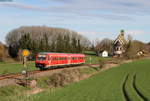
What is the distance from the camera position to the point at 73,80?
117 ft

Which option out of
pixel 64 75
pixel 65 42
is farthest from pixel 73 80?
pixel 65 42

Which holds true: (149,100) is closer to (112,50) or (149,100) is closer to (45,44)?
(45,44)

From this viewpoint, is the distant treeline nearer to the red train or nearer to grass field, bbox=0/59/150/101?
the red train

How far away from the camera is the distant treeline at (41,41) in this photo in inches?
3654

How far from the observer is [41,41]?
3745 inches

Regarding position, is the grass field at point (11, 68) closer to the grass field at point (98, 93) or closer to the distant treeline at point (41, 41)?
the grass field at point (98, 93)

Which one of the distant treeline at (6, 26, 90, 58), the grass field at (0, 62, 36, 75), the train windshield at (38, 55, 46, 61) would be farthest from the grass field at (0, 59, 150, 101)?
the distant treeline at (6, 26, 90, 58)

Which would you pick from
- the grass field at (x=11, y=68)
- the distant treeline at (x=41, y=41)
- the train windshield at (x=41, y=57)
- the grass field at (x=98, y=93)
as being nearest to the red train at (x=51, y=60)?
the train windshield at (x=41, y=57)

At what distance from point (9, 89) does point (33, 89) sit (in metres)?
2.51

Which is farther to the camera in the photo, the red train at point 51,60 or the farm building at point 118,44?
the farm building at point 118,44

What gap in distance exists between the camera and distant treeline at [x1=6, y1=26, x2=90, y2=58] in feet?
305

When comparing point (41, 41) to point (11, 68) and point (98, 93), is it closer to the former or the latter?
→ point (11, 68)

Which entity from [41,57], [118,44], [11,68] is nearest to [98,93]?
[41,57]

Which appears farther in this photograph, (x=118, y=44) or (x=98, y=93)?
(x=118, y=44)
